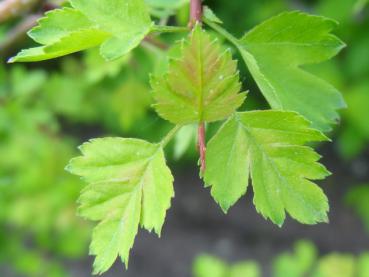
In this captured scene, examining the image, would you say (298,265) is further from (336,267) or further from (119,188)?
(119,188)

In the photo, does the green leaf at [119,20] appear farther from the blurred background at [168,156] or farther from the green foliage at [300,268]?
the green foliage at [300,268]

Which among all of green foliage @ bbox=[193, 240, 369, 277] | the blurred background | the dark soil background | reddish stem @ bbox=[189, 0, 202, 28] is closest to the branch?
reddish stem @ bbox=[189, 0, 202, 28]

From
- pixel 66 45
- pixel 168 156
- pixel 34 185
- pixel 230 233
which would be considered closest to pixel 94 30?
pixel 66 45

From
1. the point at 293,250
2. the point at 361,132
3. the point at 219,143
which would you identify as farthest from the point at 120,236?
the point at 293,250

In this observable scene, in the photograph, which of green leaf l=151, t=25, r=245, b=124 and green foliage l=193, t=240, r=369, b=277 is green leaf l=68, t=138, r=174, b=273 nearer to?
green leaf l=151, t=25, r=245, b=124

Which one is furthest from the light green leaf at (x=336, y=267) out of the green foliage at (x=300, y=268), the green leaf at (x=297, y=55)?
the green leaf at (x=297, y=55)
